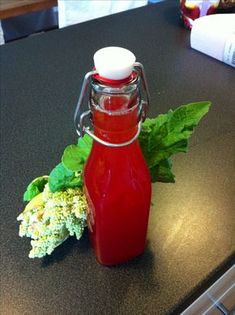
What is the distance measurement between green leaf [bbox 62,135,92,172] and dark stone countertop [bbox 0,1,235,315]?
11cm

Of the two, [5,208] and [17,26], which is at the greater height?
[5,208]

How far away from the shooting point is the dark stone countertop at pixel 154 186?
1.33 ft

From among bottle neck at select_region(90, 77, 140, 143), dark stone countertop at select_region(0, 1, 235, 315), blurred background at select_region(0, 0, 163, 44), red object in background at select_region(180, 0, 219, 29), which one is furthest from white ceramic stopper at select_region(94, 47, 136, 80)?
blurred background at select_region(0, 0, 163, 44)

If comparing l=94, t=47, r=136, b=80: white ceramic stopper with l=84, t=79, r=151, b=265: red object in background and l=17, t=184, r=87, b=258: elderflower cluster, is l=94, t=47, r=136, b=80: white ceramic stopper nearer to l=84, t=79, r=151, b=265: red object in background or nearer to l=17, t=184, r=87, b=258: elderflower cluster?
l=84, t=79, r=151, b=265: red object in background

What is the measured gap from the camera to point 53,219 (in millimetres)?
393

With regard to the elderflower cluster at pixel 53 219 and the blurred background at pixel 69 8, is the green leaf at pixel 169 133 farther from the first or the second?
the blurred background at pixel 69 8

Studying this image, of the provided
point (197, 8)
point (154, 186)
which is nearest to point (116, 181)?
point (154, 186)

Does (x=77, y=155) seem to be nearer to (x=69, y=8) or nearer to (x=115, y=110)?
(x=115, y=110)

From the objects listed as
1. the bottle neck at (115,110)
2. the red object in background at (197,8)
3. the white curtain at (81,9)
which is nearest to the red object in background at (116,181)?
the bottle neck at (115,110)

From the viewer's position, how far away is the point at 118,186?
35 centimetres

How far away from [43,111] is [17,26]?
1.29 metres

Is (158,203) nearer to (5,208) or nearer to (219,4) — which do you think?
(5,208)

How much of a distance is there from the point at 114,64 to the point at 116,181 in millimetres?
111

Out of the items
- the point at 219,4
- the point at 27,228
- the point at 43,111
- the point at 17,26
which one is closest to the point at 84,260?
the point at 27,228
